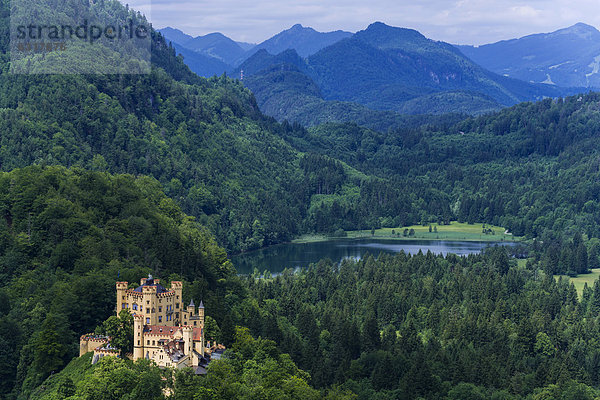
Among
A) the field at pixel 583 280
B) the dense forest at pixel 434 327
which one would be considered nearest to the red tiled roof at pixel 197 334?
the dense forest at pixel 434 327

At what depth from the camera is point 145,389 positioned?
A: 233 ft

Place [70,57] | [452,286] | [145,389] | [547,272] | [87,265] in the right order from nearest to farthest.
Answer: [145,389], [87,265], [452,286], [547,272], [70,57]

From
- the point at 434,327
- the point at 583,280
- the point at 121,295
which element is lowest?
the point at 583,280

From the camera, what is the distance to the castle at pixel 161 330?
7519 centimetres

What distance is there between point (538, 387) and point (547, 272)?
63798 mm

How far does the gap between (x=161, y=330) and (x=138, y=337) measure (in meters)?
1.89

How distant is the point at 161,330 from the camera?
76.1m

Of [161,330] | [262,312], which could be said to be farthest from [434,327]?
[161,330]

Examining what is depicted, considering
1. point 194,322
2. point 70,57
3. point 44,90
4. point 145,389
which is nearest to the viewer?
point 145,389

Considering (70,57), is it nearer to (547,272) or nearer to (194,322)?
(547,272)

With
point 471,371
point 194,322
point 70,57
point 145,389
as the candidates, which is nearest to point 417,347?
point 471,371

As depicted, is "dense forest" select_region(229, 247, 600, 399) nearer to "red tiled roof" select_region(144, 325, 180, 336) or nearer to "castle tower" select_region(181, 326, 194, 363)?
"castle tower" select_region(181, 326, 194, 363)

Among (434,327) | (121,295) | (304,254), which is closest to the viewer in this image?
(121,295)

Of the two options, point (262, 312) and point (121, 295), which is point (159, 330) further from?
point (262, 312)
